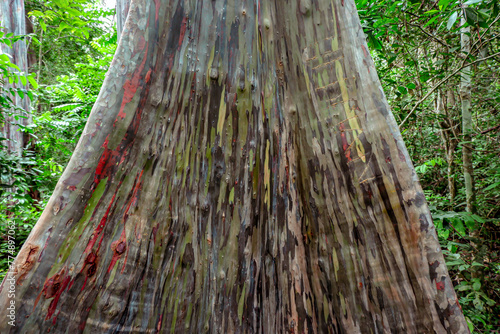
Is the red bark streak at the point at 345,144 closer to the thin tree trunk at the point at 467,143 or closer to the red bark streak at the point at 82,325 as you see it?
the red bark streak at the point at 82,325

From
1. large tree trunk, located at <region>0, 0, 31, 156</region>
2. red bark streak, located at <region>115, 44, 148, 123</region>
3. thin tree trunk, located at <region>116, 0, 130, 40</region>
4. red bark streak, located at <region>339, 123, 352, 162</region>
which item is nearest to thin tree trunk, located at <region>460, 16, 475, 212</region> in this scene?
red bark streak, located at <region>339, 123, 352, 162</region>

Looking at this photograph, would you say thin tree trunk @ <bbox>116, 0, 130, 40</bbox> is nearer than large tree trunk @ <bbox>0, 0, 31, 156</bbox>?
Yes

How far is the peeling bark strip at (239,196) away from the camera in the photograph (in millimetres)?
1114

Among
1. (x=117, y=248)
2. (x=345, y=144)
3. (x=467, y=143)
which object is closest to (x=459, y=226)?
(x=467, y=143)

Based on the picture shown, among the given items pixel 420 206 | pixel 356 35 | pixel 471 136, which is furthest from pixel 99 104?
pixel 471 136

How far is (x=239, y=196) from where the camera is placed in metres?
1.38

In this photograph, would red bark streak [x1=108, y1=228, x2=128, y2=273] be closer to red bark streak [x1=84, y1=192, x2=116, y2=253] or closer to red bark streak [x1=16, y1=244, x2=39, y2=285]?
red bark streak [x1=84, y1=192, x2=116, y2=253]

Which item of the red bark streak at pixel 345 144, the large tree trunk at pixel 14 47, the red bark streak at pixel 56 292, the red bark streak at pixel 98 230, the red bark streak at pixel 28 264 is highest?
the large tree trunk at pixel 14 47

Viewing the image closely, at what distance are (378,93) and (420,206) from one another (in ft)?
1.77

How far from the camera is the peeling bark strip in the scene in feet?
3.66

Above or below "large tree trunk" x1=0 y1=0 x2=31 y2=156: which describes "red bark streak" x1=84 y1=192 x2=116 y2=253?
below

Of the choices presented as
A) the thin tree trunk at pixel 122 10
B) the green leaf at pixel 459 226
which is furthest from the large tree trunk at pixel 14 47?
the green leaf at pixel 459 226

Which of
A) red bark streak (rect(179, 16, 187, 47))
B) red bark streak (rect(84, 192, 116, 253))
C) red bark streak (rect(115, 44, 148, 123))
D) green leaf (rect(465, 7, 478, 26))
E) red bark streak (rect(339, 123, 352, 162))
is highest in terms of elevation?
green leaf (rect(465, 7, 478, 26))

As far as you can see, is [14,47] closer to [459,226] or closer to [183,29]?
[183,29]
